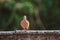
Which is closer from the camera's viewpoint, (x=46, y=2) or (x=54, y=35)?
(x=54, y=35)

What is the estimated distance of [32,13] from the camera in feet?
16.0

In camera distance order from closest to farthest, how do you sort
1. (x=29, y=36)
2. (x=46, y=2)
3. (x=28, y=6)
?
(x=29, y=36) < (x=28, y=6) < (x=46, y=2)

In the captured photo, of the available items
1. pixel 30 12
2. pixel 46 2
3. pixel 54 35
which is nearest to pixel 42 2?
pixel 46 2

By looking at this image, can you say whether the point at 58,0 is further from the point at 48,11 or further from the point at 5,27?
the point at 5,27

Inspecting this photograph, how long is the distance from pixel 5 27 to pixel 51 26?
1058 mm

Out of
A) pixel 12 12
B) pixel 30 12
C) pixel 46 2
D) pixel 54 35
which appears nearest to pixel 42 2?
pixel 46 2

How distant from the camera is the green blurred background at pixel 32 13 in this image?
4.55 metres

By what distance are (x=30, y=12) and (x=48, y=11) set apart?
0.56m

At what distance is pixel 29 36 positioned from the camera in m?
2.42

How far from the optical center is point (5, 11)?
468cm

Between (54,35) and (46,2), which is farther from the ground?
(46,2)

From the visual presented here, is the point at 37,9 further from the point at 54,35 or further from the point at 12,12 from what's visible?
the point at 54,35

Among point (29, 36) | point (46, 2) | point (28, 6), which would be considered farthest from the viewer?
point (46, 2)

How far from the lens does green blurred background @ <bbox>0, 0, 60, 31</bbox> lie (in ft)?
14.9
